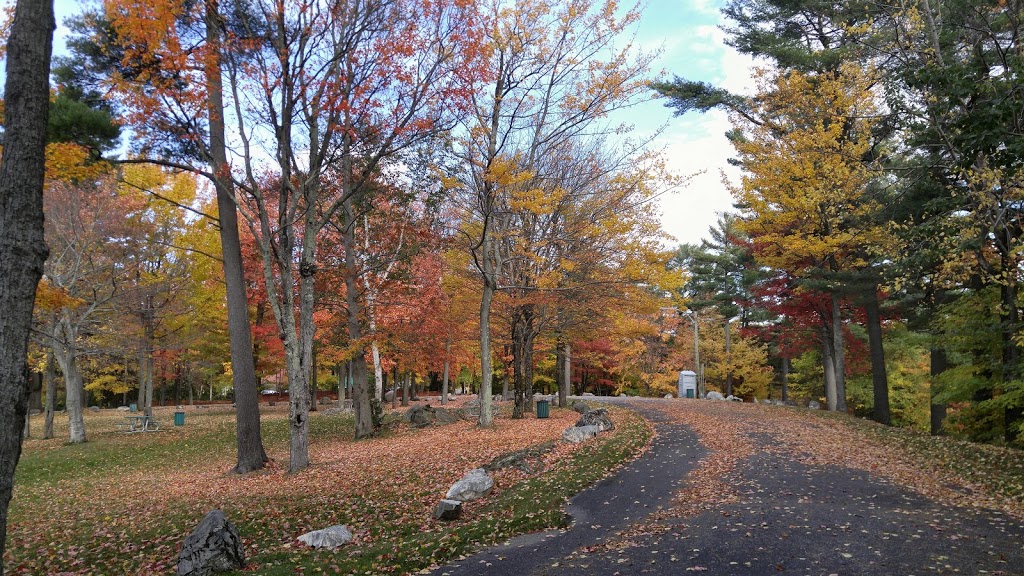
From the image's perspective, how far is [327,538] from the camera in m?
6.79

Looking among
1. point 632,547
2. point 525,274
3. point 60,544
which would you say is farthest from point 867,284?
point 60,544

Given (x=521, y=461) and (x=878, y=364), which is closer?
(x=521, y=461)

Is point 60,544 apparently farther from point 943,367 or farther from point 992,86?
point 943,367

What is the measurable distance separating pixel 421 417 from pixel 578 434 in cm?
752

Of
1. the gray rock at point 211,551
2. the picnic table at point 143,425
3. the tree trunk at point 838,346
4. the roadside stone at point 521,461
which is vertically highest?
the tree trunk at point 838,346

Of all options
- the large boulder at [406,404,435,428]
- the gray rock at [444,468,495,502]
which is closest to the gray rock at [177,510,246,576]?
the gray rock at [444,468,495,502]

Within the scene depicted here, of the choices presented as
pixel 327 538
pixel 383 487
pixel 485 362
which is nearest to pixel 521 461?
pixel 383 487

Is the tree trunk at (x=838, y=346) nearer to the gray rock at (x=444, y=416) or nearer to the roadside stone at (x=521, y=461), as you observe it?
the roadside stone at (x=521, y=461)

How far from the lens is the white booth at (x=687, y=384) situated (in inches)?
1268

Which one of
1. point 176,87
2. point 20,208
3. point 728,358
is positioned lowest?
point 728,358

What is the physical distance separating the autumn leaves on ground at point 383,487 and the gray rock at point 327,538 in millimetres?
139

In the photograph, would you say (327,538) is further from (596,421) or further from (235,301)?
(596,421)

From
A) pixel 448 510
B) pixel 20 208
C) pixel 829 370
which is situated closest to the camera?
pixel 20 208

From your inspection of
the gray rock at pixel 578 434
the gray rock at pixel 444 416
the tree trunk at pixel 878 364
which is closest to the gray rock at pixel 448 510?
the gray rock at pixel 578 434
